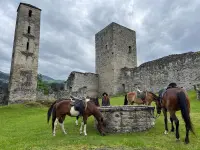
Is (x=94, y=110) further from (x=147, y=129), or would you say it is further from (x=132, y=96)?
(x=132, y=96)

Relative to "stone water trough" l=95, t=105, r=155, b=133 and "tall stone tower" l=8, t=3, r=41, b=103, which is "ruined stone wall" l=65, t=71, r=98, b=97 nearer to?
"tall stone tower" l=8, t=3, r=41, b=103

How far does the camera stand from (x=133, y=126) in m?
8.12

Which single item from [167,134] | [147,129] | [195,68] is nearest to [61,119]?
[147,129]

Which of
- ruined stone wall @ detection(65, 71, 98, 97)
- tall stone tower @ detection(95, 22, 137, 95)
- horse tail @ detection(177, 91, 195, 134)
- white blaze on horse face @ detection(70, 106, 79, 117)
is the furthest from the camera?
ruined stone wall @ detection(65, 71, 98, 97)

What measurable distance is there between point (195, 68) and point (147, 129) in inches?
714

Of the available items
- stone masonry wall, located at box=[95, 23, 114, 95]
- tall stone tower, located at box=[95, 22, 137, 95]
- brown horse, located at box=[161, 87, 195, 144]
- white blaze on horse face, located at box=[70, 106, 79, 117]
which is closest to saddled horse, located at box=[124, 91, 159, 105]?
brown horse, located at box=[161, 87, 195, 144]

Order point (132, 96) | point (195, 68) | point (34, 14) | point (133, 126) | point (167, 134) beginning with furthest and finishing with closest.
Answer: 1. point (34, 14)
2. point (195, 68)
3. point (132, 96)
4. point (133, 126)
5. point (167, 134)

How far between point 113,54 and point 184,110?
27.9 metres

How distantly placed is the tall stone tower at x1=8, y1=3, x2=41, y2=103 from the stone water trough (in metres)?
22.9

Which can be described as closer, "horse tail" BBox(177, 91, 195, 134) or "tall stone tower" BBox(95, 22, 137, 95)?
"horse tail" BBox(177, 91, 195, 134)

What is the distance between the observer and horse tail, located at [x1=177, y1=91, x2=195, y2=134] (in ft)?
20.6

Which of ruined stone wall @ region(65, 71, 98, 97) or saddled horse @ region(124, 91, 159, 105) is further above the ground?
ruined stone wall @ region(65, 71, 98, 97)

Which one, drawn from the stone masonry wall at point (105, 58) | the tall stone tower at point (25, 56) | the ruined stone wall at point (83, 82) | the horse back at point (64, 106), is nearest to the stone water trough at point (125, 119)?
Result: the horse back at point (64, 106)

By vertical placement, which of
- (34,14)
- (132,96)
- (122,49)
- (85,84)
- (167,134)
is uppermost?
(34,14)
